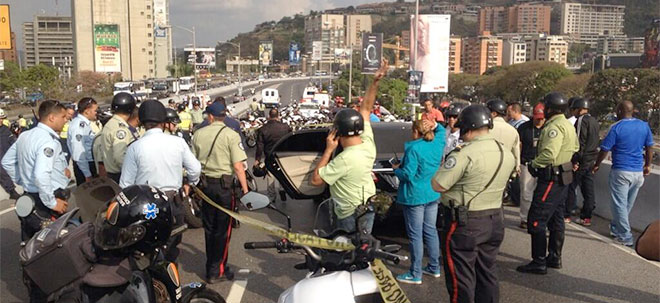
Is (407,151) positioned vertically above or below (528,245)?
above

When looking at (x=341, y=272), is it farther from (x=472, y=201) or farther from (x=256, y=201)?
(x=472, y=201)

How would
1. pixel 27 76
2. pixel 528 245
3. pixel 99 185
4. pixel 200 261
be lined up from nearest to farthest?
pixel 99 185
pixel 200 261
pixel 528 245
pixel 27 76

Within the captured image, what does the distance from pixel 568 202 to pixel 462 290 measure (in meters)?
5.48

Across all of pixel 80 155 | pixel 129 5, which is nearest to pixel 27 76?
pixel 129 5

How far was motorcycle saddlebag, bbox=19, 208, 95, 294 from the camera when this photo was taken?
3314mm

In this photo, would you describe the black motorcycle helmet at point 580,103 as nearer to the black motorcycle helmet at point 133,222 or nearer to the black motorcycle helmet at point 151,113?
the black motorcycle helmet at point 151,113

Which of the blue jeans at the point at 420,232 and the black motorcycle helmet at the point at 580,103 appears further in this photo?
the black motorcycle helmet at the point at 580,103

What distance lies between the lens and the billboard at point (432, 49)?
30719 mm

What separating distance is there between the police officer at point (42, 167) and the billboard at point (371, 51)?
110ft

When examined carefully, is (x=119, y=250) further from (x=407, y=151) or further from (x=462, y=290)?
(x=407, y=151)

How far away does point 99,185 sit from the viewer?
4.58 m

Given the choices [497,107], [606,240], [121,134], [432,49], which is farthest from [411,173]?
[432,49]

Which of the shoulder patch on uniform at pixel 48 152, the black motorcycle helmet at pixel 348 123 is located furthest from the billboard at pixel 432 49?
the black motorcycle helmet at pixel 348 123

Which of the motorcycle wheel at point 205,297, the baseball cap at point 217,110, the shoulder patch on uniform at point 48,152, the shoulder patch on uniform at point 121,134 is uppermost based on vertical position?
the baseball cap at point 217,110
